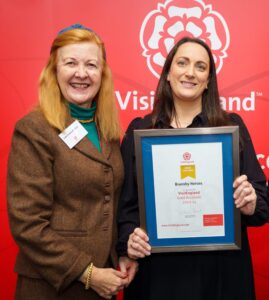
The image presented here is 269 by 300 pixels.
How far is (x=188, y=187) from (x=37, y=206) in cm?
56

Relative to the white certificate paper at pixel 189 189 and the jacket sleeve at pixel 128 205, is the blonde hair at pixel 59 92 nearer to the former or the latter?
the jacket sleeve at pixel 128 205

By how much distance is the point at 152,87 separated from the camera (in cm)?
234

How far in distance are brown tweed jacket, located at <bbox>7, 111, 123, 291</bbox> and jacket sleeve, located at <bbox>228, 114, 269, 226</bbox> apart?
1.76ft

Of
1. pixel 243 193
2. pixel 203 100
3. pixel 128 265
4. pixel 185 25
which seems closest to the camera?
pixel 243 193

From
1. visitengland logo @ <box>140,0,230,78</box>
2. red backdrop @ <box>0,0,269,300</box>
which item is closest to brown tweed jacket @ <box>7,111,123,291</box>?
red backdrop @ <box>0,0,269,300</box>

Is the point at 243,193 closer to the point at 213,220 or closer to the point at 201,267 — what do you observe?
the point at 213,220

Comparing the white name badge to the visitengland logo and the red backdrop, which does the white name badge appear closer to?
the red backdrop

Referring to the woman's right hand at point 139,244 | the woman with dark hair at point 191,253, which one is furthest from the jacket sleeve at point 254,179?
the woman's right hand at point 139,244

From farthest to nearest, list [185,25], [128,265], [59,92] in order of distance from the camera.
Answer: [185,25] < [128,265] < [59,92]

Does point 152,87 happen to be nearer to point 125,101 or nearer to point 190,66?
point 125,101

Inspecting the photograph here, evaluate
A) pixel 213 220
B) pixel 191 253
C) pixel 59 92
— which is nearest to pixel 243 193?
pixel 213 220

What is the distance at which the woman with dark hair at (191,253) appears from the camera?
1.58 m

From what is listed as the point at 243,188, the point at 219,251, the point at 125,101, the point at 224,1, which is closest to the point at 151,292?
the point at 219,251

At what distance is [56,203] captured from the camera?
150 cm
